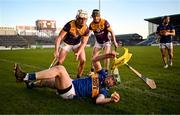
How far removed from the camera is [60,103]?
242 inches

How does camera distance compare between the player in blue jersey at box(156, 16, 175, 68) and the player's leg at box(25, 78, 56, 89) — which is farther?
the player in blue jersey at box(156, 16, 175, 68)

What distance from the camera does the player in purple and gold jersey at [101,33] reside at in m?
9.88

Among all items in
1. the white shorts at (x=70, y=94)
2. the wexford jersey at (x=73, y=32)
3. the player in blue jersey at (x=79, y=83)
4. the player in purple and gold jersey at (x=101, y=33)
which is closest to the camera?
the player in blue jersey at (x=79, y=83)

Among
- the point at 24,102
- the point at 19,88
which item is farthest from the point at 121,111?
the point at 19,88

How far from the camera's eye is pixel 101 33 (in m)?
10.3

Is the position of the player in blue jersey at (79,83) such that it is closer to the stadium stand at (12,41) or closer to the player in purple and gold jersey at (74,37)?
the player in purple and gold jersey at (74,37)

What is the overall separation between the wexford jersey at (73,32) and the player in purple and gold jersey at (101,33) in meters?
0.99

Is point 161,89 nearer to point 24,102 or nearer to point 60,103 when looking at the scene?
point 60,103

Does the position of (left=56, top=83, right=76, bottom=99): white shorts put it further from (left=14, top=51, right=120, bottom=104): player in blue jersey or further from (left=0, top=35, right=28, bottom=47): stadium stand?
(left=0, top=35, right=28, bottom=47): stadium stand

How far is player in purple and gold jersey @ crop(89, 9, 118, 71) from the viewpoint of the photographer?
9.88 meters

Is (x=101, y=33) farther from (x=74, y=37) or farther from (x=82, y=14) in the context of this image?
(x=82, y=14)

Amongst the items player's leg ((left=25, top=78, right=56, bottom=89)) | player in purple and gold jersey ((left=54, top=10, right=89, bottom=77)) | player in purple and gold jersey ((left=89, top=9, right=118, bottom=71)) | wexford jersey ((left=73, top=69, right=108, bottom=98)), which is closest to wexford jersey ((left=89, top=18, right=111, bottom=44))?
player in purple and gold jersey ((left=89, top=9, right=118, bottom=71))

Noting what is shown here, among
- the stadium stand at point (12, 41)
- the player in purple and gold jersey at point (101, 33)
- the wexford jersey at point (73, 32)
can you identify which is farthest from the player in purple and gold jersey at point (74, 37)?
the stadium stand at point (12, 41)

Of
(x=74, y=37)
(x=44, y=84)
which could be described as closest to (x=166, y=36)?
(x=74, y=37)
